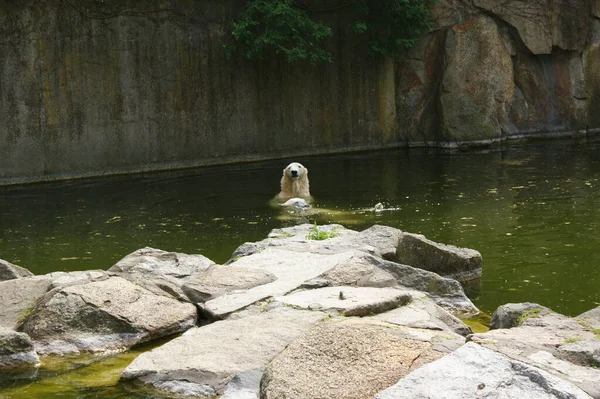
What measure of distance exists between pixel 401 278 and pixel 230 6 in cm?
1169

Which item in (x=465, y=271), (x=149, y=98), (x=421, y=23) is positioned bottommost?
(x=465, y=271)

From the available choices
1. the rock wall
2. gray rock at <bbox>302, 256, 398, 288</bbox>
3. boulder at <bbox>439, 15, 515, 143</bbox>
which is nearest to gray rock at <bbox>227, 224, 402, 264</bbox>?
gray rock at <bbox>302, 256, 398, 288</bbox>

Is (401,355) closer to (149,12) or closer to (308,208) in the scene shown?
(308,208)

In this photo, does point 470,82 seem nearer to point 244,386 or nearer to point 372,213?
point 372,213

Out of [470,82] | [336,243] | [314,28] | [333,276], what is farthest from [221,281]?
[470,82]

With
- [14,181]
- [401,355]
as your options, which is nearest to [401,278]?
[401,355]

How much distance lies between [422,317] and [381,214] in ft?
19.7

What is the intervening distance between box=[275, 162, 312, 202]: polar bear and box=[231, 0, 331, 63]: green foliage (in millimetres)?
4565

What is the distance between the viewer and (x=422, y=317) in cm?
524

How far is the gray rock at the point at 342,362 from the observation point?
157 inches

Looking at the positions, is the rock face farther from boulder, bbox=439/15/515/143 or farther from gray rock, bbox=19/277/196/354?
boulder, bbox=439/15/515/143

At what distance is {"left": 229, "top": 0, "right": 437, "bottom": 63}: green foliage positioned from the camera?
16766 mm

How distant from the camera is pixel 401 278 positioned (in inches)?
263

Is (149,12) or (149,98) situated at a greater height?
(149,12)
